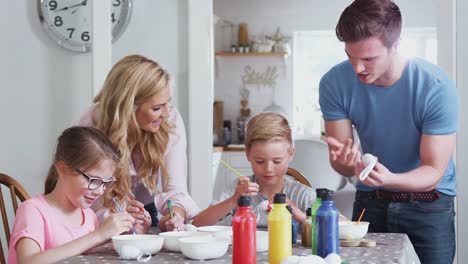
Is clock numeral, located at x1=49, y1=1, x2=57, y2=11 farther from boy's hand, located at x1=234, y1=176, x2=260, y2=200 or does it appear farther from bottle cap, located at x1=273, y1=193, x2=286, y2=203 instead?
bottle cap, located at x1=273, y1=193, x2=286, y2=203

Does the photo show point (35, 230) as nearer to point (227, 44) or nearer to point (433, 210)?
point (433, 210)

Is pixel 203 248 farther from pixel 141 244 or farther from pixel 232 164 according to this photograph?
pixel 232 164

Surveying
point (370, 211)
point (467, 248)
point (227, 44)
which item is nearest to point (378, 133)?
point (370, 211)

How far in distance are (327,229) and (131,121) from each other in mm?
939

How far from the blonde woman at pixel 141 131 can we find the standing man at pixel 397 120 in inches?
22.0

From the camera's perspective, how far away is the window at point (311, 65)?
23.4 feet

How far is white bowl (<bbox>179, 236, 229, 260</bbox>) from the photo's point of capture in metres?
1.87

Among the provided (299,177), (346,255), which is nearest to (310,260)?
(346,255)

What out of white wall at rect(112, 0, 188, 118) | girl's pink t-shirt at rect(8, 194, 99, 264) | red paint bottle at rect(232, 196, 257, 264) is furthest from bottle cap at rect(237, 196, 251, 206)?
white wall at rect(112, 0, 188, 118)

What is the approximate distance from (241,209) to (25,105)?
2466mm

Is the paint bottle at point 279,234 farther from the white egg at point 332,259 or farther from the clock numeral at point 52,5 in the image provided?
the clock numeral at point 52,5

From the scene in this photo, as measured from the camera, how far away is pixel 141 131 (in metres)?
2.60

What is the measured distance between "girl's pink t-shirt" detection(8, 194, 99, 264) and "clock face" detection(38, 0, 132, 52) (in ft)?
5.92

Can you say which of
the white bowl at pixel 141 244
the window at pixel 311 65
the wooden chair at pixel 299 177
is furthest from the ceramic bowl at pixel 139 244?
the window at pixel 311 65
